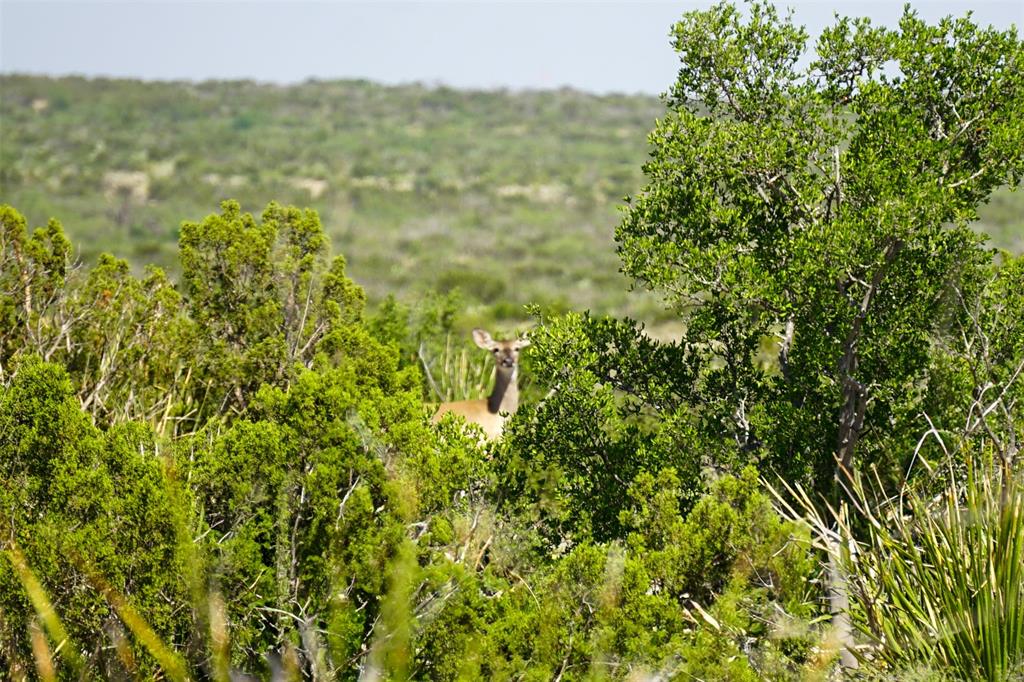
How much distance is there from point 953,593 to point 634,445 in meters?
2.31

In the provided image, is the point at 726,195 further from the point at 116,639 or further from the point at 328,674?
the point at 116,639

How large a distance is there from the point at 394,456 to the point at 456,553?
688mm

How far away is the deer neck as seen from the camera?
1159 centimetres

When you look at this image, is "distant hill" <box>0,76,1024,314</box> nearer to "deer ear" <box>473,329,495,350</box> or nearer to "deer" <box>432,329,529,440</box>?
"deer ear" <box>473,329,495,350</box>

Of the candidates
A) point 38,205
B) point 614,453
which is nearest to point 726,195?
point 614,453

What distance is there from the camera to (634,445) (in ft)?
24.4

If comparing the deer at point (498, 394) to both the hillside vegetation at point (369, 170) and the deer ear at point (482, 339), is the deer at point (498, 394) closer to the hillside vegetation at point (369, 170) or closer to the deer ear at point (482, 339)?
the deer ear at point (482, 339)

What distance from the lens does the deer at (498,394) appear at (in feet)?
36.2

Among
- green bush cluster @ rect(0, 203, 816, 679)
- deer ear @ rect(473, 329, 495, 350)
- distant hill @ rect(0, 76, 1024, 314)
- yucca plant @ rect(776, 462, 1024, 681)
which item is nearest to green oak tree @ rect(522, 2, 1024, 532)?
green bush cluster @ rect(0, 203, 816, 679)

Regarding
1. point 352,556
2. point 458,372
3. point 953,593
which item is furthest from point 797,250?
point 458,372

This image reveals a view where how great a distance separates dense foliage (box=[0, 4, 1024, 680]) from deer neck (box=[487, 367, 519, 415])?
8.20 ft

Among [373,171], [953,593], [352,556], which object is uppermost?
[953,593]

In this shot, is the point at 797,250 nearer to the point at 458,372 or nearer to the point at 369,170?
the point at 458,372

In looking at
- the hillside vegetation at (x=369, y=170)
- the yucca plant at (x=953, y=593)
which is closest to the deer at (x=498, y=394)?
the yucca plant at (x=953, y=593)
